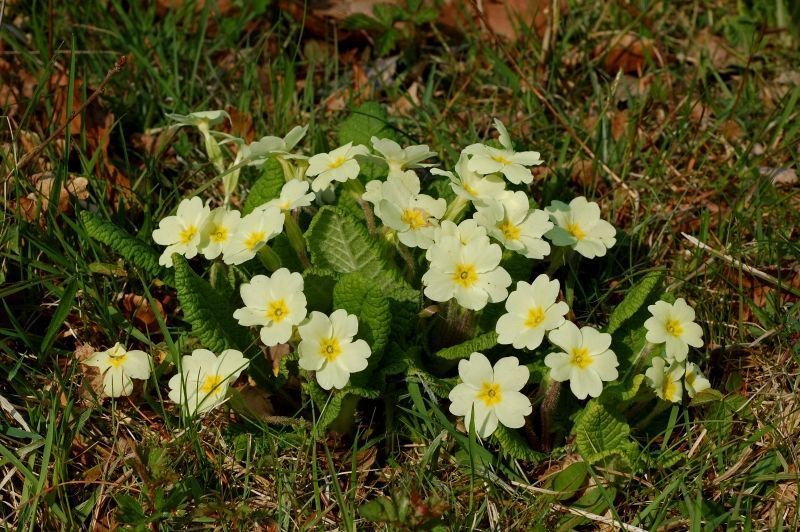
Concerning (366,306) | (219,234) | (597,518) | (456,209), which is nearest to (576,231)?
(456,209)

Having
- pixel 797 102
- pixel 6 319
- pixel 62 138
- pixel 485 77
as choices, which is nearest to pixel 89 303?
pixel 6 319

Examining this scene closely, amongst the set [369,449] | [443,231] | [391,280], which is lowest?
[369,449]

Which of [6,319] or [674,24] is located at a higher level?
[674,24]

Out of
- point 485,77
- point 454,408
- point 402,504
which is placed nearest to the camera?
point 402,504

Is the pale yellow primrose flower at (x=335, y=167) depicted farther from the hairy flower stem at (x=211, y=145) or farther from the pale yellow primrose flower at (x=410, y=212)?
the hairy flower stem at (x=211, y=145)

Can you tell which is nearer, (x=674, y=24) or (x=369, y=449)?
(x=369, y=449)

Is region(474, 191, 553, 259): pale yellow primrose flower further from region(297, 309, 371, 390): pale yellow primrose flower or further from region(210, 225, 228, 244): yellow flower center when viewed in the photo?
region(210, 225, 228, 244): yellow flower center

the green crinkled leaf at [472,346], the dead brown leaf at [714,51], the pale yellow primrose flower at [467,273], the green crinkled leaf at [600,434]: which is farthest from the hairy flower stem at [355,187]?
the dead brown leaf at [714,51]

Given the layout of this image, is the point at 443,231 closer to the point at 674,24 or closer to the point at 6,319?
the point at 6,319
